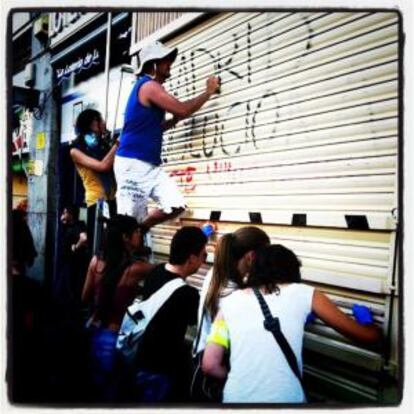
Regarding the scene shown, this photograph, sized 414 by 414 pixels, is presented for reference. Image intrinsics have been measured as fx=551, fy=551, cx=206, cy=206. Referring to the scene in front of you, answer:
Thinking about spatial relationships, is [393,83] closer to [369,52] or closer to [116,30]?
[369,52]

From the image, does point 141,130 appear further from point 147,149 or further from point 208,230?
point 208,230

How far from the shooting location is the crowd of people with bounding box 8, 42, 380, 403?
3289 millimetres

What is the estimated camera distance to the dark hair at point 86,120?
4.13 meters

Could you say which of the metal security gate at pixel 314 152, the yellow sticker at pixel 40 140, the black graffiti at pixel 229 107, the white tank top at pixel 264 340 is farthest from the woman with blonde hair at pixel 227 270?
the yellow sticker at pixel 40 140

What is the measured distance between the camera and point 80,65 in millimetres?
4250

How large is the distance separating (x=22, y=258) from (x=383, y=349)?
2.50 m

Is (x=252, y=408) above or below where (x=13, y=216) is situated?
below

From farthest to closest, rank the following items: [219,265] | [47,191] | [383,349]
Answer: [47,191]
[219,265]
[383,349]

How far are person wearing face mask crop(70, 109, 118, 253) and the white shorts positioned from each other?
128mm

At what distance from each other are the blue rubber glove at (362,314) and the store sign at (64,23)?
261cm

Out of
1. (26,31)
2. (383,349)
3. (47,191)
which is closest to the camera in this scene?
(383,349)

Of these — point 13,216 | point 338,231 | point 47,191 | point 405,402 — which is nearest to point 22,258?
point 13,216

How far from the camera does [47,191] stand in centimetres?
423

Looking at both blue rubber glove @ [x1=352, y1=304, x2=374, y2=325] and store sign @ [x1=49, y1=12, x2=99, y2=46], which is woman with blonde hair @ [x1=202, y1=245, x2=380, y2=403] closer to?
blue rubber glove @ [x1=352, y1=304, x2=374, y2=325]
